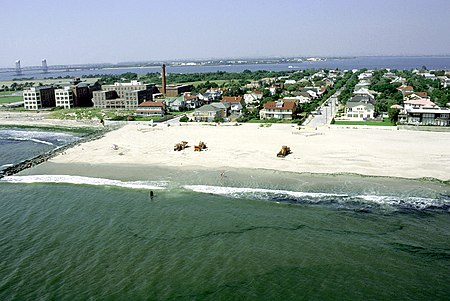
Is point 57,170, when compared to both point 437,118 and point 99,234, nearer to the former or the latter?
point 99,234

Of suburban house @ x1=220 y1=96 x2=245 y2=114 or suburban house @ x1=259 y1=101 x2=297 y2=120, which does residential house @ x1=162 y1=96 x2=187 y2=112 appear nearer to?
suburban house @ x1=220 y1=96 x2=245 y2=114

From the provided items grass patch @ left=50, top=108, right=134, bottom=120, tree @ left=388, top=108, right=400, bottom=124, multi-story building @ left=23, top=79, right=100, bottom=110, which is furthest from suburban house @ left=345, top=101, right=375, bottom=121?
multi-story building @ left=23, top=79, right=100, bottom=110

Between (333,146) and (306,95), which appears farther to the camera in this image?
(306,95)

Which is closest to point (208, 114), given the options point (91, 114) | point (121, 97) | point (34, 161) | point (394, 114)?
point (91, 114)

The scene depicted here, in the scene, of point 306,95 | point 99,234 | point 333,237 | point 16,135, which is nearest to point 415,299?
point 333,237

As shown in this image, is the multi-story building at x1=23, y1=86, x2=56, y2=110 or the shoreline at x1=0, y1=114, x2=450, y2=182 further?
the multi-story building at x1=23, y1=86, x2=56, y2=110

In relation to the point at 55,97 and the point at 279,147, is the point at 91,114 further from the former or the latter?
the point at 279,147
